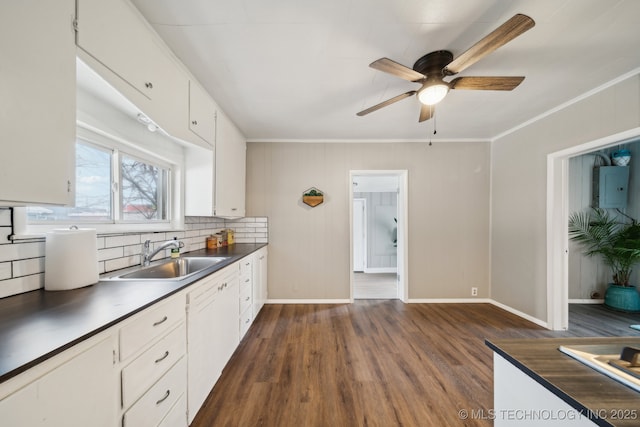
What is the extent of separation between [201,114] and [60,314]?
1721 mm

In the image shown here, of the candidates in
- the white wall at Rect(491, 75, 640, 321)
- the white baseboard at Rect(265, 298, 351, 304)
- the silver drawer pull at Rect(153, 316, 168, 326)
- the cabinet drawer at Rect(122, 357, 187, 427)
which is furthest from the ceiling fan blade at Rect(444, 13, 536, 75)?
the white baseboard at Rect(265, 298, 351, 304)

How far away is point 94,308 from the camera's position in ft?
3.06

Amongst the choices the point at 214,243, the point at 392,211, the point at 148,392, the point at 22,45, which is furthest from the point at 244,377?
the point at 392,211

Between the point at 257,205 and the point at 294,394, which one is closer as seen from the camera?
the point at 294,394

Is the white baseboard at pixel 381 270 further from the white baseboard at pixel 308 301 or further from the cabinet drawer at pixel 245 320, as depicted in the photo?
the cabinet drawer at pixel 245 320

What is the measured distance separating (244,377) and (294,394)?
0.45 metres

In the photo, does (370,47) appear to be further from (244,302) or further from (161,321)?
(244,302)

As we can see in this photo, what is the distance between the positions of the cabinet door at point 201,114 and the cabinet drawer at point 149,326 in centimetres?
140

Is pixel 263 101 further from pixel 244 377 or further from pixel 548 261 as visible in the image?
pixel 548 261

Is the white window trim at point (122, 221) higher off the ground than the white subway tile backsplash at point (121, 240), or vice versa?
the white window trim at point (122, 221)

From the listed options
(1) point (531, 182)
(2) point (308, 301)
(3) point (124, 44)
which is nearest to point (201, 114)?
(3) point (124, 44)

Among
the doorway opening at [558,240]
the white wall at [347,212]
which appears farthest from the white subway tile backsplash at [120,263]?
the doorway opening at [558,240]

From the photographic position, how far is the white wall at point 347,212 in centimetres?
344

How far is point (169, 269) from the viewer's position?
1942mm
